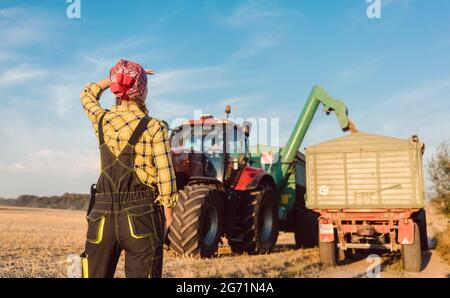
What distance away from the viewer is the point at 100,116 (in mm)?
3242

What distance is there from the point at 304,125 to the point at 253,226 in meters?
3.88

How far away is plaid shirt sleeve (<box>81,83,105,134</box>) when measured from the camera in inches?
129

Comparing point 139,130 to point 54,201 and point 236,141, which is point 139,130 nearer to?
point 236,141

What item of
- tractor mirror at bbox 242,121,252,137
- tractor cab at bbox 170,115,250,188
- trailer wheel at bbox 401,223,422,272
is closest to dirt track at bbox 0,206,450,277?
trailer wheel at bbox 401,223,422,272

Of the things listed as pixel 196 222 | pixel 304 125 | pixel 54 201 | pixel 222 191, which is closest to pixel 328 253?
pixel 222 191

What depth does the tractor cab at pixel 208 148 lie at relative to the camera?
31.7 ft

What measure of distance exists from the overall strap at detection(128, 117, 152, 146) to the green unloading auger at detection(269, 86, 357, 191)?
9.93m

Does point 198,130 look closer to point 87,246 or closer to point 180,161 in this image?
point 180,161

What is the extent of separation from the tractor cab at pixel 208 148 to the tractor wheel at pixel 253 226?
697 mm

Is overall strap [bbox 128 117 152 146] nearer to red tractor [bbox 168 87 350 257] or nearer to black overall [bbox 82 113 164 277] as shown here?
black overall [bbox 82 113 164 277]

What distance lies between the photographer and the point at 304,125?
13.2 meters
